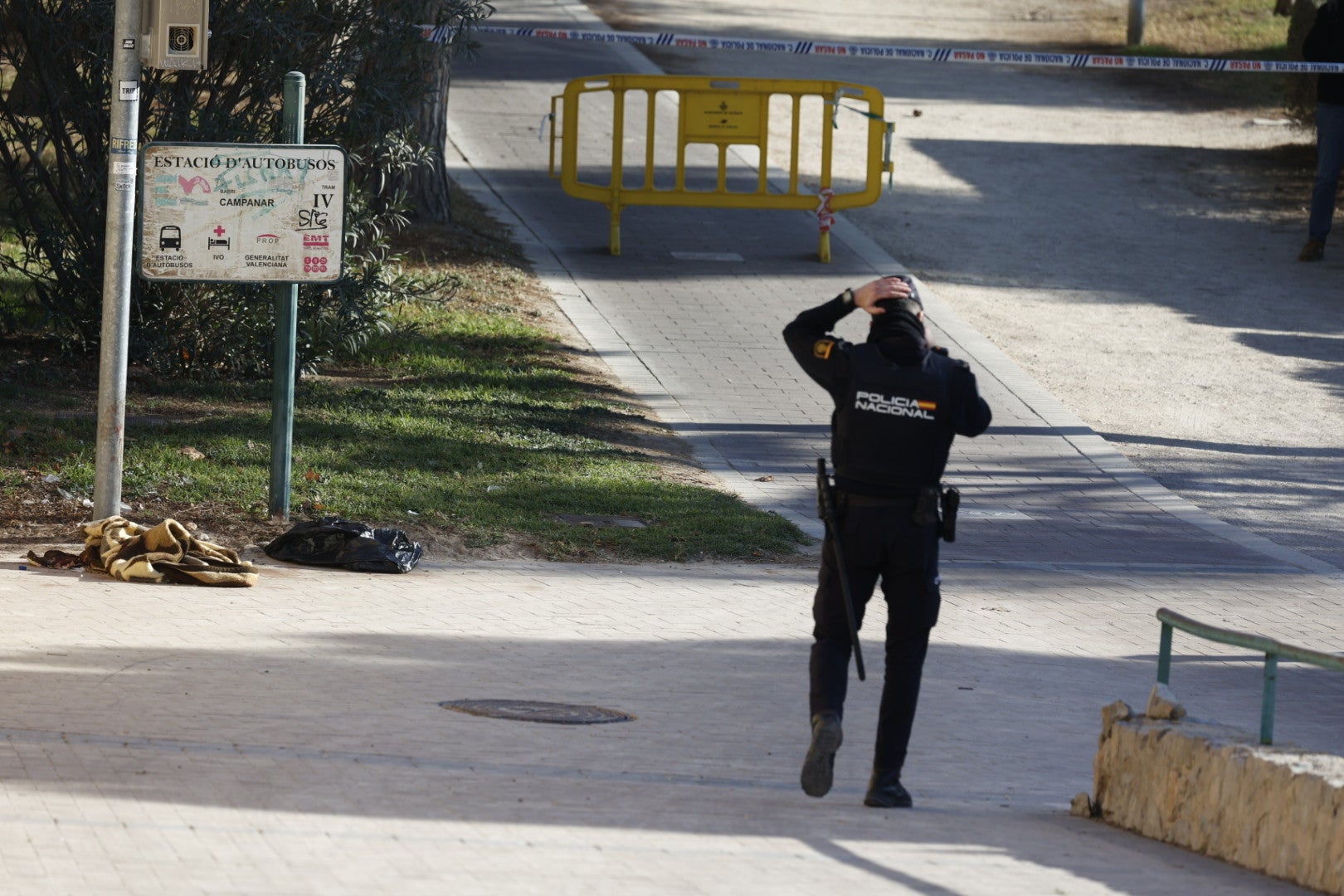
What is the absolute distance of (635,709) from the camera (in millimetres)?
7000

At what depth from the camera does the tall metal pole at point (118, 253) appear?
8984 millimetres

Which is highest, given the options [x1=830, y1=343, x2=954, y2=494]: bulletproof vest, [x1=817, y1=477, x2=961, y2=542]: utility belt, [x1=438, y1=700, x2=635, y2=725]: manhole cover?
[x1=830, y1=343, x2=954, y2=494]: bulletproof vest

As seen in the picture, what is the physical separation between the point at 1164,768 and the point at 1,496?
Answer: 6508mm

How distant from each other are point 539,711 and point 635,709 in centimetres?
40

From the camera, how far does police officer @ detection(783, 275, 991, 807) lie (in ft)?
19.2

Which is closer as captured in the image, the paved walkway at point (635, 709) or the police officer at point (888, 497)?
the paved walkway at point (635, 709)

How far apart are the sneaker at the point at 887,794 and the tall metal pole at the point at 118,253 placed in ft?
15.7

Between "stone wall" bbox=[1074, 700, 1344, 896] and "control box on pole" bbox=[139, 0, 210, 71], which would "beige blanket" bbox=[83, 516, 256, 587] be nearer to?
"control box on pole" bbox=[139, 0, 210, 71]

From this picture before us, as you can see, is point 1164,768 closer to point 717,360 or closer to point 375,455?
point 375,455

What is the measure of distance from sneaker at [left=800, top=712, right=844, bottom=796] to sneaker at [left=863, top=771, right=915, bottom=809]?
21 centimetres

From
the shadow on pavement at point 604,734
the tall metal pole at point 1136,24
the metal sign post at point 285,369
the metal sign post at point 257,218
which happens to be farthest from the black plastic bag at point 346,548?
the tall metal pole at point 1136,24

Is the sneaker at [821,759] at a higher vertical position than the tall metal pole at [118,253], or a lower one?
lower

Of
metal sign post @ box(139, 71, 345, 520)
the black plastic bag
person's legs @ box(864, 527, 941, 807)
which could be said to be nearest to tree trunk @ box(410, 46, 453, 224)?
metal sign post @ box(139, 71, 345, 520)

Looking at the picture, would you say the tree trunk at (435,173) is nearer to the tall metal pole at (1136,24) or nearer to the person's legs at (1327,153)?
the person's legs at (1327,153)
